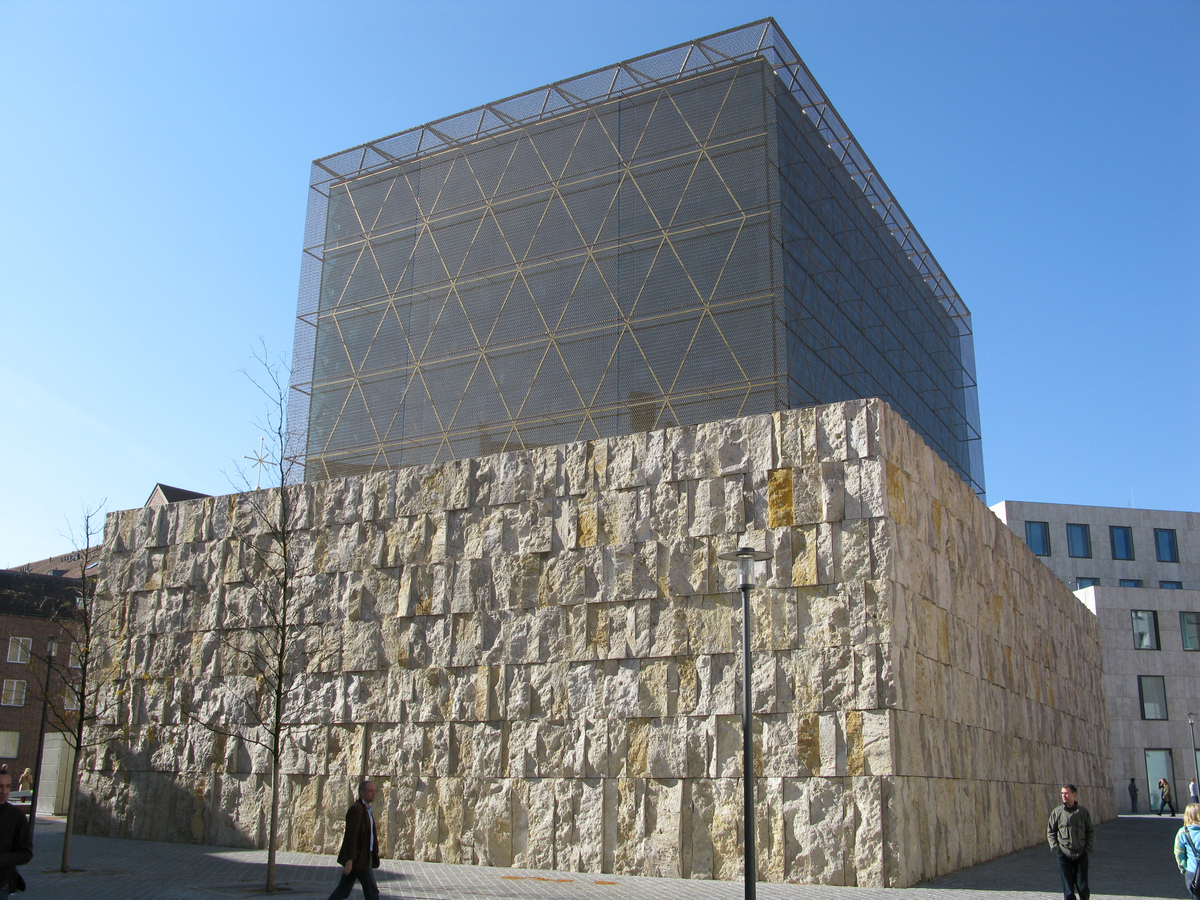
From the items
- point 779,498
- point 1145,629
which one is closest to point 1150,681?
point 1145,629

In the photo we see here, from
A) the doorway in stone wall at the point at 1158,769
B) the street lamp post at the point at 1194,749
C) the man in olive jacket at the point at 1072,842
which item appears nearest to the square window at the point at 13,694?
the man in olive jacket at the point at 1072,842

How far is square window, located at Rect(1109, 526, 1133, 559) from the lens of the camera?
45.7 metres

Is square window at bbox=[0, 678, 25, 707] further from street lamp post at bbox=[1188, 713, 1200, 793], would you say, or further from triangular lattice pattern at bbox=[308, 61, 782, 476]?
street lamp post at bbox=[1188, 713, 1200, 793]

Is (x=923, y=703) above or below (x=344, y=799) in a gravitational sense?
above

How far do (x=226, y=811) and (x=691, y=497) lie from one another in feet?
29.5

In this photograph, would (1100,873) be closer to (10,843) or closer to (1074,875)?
(1074,875)

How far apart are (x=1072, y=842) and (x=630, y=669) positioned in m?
5.78

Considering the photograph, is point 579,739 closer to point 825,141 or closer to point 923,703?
point 923,703

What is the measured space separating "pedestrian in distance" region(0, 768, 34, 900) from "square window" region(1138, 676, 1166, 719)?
40.5 metres

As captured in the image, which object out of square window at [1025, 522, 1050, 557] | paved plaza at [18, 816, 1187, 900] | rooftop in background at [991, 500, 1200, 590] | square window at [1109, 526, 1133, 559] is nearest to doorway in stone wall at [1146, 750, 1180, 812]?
rooftop in background at [991, 500, 1200, 590]

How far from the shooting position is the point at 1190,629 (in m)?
39.7

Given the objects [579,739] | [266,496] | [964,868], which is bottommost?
[964,868]

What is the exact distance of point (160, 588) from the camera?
18.7 metres

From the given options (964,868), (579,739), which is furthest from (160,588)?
(964,868)
